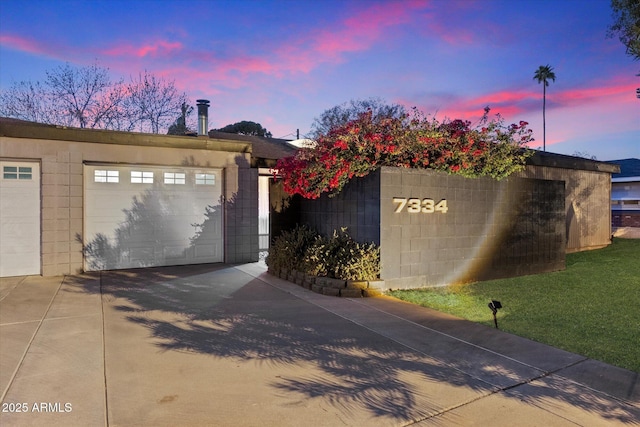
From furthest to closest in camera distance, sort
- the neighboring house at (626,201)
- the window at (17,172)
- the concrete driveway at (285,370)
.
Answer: the neighboring house at (626,201) → the window at (17,172) → the concrete driveway at (285,370)

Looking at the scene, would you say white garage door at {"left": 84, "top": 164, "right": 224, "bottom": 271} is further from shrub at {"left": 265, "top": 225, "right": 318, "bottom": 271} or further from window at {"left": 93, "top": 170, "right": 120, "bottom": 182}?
shrub at {"left": 265, "top": 225, "right": 318, "bottom": 271}

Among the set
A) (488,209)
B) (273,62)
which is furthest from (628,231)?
(273,62)

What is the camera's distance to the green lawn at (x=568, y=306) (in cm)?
450

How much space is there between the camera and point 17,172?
855 centimetres

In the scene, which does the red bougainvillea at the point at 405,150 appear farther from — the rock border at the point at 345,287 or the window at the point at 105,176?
the window at the point at 105,176

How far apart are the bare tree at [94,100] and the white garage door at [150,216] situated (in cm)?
1253

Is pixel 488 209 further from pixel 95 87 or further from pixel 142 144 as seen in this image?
pixel 95 87

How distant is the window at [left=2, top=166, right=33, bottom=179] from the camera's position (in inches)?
333

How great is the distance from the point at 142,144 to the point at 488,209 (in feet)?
26.3

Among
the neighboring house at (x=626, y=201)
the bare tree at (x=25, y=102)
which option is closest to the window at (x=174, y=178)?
the bare tree at (x=25, y=102)

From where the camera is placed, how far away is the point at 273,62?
45.6 feet

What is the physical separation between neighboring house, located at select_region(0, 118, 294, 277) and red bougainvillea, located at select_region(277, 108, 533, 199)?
2.65 metres

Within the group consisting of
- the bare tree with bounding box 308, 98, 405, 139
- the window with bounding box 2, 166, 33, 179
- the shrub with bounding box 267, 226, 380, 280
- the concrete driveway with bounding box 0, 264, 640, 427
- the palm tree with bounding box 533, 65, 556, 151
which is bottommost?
the concrete driveway with bounding box 0, 264, 640, 427

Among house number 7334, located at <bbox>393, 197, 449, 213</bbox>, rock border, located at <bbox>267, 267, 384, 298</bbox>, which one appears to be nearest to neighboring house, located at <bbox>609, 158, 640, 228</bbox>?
house number 7334, located at <bbox>393, 197, 449, 213</bbox>
